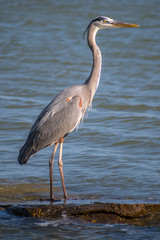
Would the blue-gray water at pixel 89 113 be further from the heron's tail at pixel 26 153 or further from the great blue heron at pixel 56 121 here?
the great blue heron at pixel 56 121

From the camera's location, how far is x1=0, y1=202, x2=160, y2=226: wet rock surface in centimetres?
548

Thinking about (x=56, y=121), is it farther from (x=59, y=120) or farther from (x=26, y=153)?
(x=26, y=153)

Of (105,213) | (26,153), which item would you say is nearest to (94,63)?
(26,153)

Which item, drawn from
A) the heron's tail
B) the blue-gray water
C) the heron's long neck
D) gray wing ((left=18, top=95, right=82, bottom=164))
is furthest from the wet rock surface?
the heron's long neck

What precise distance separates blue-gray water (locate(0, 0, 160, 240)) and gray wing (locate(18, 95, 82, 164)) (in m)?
0.86

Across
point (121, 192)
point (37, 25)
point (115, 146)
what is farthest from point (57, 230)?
point (37, 25)

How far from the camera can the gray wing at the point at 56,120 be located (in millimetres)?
6902

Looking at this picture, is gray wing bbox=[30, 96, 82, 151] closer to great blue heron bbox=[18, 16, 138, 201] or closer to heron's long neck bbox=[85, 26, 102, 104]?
great blue heron bbox=[18, 16, 138, 201]

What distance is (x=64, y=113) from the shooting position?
6.96 metres

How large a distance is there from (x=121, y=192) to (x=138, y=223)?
1353 mm

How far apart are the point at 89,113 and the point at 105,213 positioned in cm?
644

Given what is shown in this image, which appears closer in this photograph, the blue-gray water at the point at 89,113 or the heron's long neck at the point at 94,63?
the blue-gray water at the point at 89,113

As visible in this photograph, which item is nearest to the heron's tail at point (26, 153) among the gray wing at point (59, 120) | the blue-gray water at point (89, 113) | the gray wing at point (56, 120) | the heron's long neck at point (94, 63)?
the gray wing at point (56, 120)

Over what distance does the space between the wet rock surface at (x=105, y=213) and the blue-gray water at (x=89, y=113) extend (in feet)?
0.35
